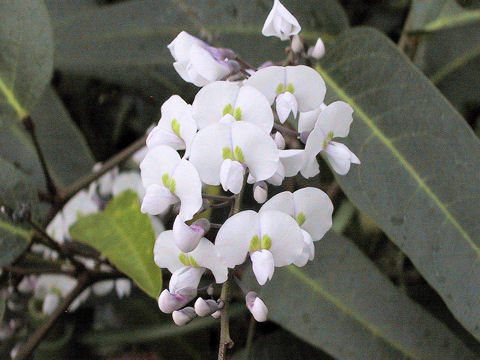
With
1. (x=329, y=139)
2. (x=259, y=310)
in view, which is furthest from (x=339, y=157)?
(x=259, y=310)

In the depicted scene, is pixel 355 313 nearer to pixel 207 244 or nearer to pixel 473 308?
pixel 473 308

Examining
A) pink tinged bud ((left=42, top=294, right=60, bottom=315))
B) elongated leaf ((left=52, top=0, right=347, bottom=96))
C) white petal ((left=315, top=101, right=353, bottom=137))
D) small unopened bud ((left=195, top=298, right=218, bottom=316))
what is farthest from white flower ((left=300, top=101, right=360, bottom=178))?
pink tinged bud ((left=42, top=294, right=60, bottom=315))

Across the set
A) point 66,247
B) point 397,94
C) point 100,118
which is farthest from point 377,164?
point 100,118

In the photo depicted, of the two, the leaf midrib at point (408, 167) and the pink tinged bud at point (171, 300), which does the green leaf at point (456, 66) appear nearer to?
the leaf midrib at point (408, 167)

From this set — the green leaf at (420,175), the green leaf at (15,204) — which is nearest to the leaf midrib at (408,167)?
the green leaf at (420,175)

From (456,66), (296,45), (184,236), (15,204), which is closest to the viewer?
(184,236)

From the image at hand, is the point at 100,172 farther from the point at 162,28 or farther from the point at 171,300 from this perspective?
Result: the point at 171,300

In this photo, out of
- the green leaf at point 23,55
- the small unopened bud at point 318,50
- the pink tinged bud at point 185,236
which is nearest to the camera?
the pink tinged bud at point 185,236
